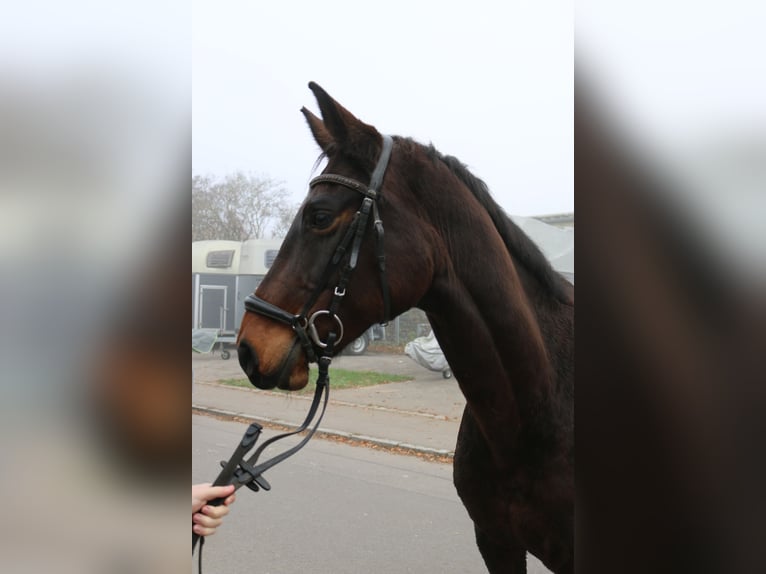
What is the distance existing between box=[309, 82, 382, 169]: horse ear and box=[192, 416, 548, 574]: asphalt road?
7.06ft

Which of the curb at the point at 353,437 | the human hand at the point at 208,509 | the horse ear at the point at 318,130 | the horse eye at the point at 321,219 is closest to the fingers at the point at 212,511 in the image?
the human hand at the point at 208,509

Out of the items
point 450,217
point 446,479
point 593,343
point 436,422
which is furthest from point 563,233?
point 593,343

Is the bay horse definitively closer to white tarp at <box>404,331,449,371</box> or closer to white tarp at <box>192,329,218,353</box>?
white tarp at <box>404,331,449,371</box>

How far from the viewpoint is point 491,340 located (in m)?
Answer: 1.79

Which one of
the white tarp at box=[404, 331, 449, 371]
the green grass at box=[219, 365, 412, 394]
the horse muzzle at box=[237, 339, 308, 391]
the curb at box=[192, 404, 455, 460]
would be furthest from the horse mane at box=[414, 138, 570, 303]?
the white tarp at box=[404, 331, 449, 371]

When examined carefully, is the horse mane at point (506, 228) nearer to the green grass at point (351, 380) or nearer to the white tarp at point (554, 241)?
the white tarp at point (554, 241)

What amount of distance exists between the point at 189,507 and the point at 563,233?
10193mm

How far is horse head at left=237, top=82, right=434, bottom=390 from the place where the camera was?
172cm

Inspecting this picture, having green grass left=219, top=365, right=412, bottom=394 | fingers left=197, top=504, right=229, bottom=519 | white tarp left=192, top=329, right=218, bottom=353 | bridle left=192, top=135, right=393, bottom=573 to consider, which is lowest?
green grass left=219, top=365, right=412, bottom=394

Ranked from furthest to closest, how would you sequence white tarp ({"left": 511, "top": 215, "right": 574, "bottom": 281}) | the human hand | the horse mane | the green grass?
the green grass, white tarp ({"left": 511, "top": 215, "right": 574, "bottom": 281}), the horse mane, the human hand

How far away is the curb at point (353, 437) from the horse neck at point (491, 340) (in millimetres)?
4406

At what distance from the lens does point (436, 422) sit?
792cm

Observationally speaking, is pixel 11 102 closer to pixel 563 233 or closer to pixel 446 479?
pixel 446 479

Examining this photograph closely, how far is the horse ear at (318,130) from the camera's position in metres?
1.97
